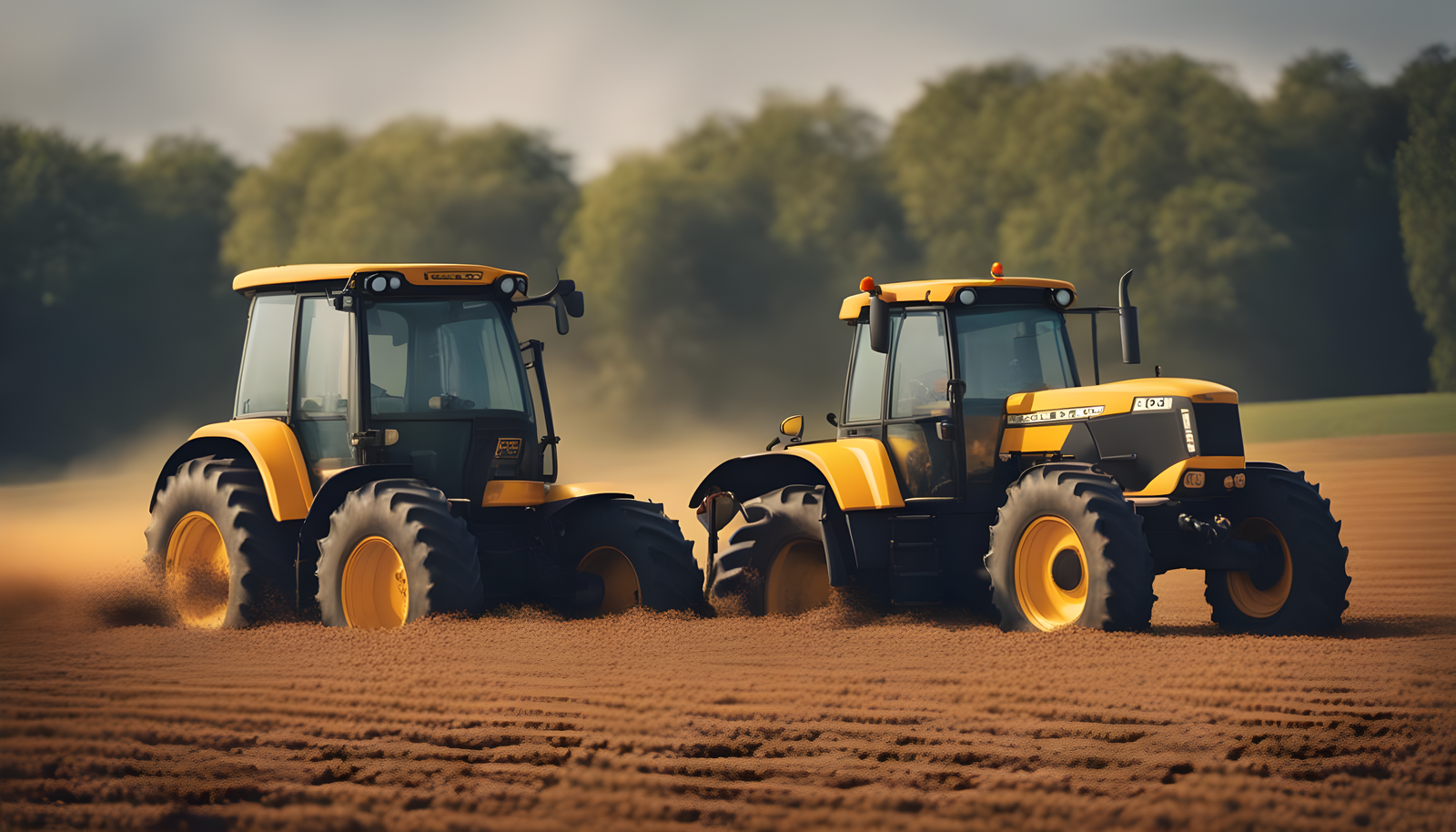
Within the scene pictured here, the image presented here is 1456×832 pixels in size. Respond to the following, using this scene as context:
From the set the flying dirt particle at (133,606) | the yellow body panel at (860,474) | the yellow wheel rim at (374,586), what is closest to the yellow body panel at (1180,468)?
the yellow body panel at (860,474)

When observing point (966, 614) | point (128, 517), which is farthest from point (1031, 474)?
point (128, 517)

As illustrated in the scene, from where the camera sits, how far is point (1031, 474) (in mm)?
8992

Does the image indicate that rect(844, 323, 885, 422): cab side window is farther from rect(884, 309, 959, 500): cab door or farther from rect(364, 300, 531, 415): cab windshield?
rect(364, 300, 531, 415): cab windshield

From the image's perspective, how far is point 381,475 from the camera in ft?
31.3

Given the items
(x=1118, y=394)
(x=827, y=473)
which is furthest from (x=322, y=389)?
(x=1118, y=394)

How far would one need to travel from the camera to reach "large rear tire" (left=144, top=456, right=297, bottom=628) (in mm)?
9492

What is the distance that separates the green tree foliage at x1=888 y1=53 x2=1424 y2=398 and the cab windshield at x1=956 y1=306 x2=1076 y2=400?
27.0m

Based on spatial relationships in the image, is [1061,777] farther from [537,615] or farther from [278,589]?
[278,589]

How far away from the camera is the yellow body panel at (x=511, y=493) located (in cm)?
973

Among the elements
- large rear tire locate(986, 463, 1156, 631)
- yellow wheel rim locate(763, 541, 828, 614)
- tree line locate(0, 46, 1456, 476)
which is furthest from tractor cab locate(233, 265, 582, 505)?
tree line locate(0, 46, 1456, 476)

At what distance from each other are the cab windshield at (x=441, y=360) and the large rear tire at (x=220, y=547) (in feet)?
3.54

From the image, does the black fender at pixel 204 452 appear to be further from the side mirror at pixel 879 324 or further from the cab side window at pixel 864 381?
the side mirror at pixel 879 324

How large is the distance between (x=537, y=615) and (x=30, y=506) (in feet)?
81.7

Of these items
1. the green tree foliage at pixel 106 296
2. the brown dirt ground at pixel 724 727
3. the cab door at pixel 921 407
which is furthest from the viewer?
the green tree foliage at pixel 106 296
